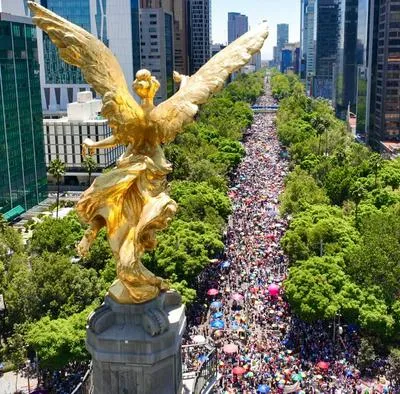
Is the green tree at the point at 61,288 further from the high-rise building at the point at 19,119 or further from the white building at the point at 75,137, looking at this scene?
the white building at the point at 75,137

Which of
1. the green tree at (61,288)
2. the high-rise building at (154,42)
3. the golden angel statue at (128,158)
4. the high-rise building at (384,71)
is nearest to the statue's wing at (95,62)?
the golden angel statue at (128,158)

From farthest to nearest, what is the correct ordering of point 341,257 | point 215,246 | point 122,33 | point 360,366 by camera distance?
point 122,33 < point 215,246 < point 341,257 < point 360,366

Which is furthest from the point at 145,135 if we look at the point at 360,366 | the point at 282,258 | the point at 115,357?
the point at 282,258

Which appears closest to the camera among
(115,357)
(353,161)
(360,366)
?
(115,357)

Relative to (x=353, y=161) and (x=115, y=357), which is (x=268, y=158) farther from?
(x=115, y=357)

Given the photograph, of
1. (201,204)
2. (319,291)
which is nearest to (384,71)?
(201,204)
